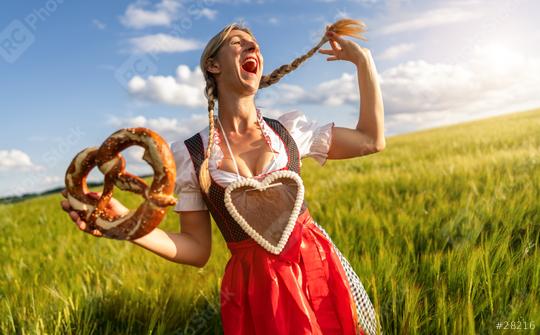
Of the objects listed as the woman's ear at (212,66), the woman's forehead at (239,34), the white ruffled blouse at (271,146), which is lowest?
the white ruffled blouse at (271,146)

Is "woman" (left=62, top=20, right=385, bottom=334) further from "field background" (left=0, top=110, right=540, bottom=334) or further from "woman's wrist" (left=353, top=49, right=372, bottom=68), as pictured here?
"field background" (left=0, top=110, right=540, bottom=334)

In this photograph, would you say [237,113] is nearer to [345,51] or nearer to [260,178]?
[260,178]

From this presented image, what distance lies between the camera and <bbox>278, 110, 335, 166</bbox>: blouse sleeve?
1801 millimetres

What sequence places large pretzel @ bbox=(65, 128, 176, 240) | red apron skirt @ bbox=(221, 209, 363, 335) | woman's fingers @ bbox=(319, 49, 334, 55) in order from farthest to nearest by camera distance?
woman's fingers @ bbox=(319, 49, 334, 55)
red apron skirt @ bbox=(221, 209, 363, 335)
large pretzel @ bbox=(65, 128, 176, 240)

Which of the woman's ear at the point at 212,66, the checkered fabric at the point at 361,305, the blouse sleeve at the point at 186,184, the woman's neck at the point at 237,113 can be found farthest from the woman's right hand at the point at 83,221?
the checkered fabric at the point at 361,305

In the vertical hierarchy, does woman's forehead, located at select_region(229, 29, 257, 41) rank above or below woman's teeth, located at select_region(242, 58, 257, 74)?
above

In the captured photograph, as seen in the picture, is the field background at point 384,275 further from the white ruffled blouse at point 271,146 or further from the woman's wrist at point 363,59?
the woman's wrist at point 363,59

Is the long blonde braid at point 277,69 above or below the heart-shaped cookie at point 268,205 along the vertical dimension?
above

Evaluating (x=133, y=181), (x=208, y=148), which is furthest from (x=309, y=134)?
(x=133, y=181)

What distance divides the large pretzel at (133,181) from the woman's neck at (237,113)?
21.7 inches

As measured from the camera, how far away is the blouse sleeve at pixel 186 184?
1.61 m

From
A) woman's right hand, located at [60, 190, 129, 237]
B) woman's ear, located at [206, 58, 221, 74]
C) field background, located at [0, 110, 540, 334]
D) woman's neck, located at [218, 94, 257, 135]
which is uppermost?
woman's ear, located at [206, 58, 221, 74]

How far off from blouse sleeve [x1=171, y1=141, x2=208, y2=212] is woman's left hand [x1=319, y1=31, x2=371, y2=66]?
2.33ft

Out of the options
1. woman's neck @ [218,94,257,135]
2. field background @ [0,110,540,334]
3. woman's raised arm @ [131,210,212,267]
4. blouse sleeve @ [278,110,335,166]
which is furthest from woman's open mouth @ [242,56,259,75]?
field background @ [0,110,540,334]
